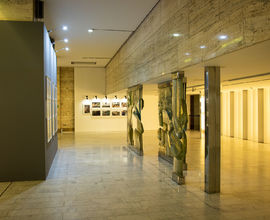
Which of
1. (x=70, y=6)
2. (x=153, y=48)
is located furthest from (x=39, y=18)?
(x=153, y=48)

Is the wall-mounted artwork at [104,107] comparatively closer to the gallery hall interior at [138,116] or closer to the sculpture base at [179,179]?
the gallery hall interior at [138,116]

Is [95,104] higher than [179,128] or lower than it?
higher

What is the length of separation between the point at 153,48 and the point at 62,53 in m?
8.94

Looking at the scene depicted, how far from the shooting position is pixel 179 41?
688 centimetres

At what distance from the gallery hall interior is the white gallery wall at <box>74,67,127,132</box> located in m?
9.81

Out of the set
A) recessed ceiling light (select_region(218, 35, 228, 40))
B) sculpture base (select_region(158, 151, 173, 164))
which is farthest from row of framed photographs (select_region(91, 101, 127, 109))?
recessed ceiling light (select_region(218, 35, 228, 40))

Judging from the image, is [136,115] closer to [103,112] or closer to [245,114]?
[245,114]

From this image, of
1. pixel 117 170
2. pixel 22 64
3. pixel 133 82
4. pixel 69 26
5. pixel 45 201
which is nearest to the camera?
pixel 45 201

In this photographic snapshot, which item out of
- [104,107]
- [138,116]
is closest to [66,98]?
[104,107]

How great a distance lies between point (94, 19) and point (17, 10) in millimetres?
3154

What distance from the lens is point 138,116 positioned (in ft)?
38.1

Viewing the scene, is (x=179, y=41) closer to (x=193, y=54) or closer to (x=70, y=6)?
(x=193, y=54)

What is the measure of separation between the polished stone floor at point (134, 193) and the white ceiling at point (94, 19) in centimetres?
500

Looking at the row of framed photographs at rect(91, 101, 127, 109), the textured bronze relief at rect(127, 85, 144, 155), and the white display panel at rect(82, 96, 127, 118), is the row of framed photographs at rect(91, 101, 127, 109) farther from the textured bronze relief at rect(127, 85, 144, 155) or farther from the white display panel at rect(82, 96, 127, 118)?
the textured bronze relief at rect(127, 85, 144, 155)
